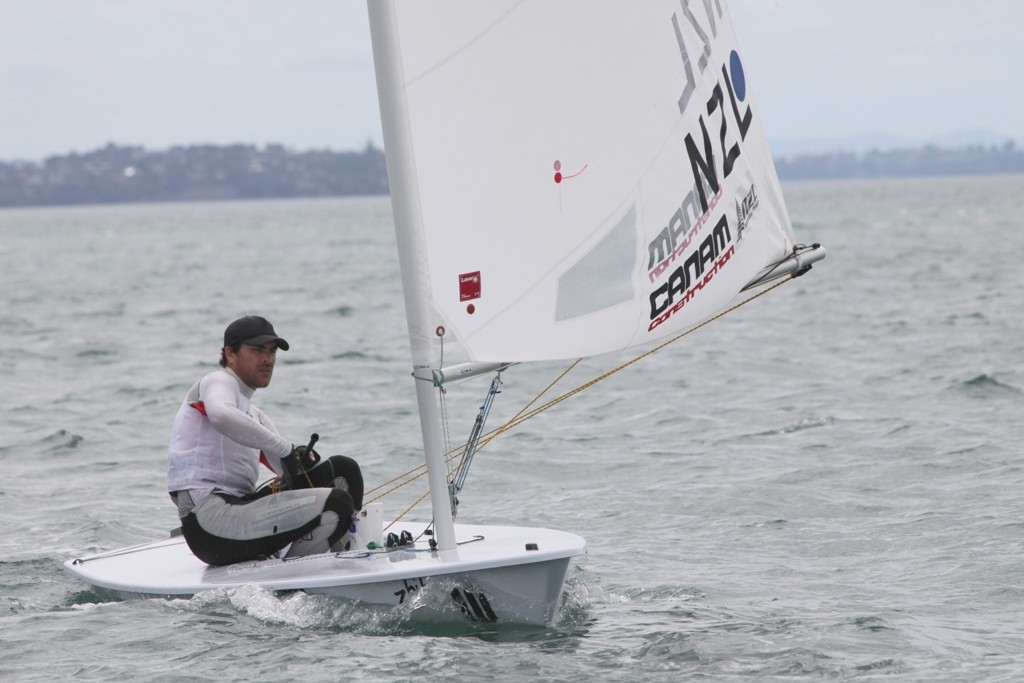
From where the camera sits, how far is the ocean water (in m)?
5.66

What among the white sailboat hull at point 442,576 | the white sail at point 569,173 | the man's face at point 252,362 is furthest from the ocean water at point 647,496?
the white sail at point 569,173

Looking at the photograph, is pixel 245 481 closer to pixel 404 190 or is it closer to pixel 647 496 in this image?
pixel 404 190

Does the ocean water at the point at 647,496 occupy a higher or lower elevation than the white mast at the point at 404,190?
lower

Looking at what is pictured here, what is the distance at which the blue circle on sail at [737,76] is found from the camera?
21.3 ft

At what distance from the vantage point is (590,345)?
586 centimetres

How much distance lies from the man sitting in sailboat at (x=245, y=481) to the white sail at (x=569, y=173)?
0.92m

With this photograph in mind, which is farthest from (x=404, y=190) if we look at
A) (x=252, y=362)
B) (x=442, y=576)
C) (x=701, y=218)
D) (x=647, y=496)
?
(x=647, y=496)

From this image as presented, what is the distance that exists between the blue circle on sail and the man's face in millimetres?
A: 2496

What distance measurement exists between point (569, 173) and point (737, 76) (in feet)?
3.78

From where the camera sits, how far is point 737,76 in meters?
6.53

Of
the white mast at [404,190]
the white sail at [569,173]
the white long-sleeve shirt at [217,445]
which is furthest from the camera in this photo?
the white long-sleeve shirt at [217,445]

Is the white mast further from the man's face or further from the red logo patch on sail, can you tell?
the man's face

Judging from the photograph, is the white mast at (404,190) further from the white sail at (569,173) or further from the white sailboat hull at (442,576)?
the white sailboat hull at (442,576)

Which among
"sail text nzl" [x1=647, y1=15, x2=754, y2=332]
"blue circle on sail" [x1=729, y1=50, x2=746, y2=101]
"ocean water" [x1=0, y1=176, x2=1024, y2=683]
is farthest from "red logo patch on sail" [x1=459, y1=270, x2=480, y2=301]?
"blue circle on sail" [x1=729, y1=50, x2=746, y2=101]
